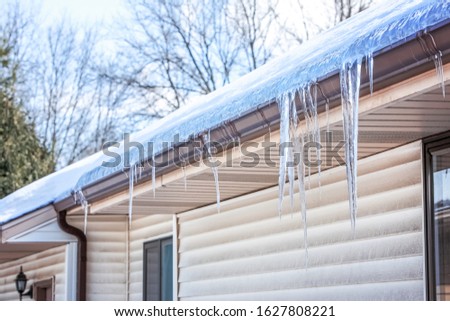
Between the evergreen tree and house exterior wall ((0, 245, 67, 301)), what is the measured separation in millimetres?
10621

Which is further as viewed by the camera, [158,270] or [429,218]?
[158,270]

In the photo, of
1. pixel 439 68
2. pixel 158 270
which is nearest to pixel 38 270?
pixel 158 270

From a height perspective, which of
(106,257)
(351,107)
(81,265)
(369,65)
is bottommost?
(81,265)

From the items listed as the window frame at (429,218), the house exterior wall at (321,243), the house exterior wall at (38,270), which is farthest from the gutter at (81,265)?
the window frame at (429,218)

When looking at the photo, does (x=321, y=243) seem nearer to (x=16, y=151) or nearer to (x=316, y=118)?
(x=316, y=118)

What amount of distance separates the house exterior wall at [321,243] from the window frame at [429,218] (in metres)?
0.10

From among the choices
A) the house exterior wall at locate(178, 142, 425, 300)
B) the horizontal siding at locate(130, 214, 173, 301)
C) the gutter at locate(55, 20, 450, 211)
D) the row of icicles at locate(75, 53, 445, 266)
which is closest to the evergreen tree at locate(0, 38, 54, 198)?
the horizontal siding at locate(130, 214, 173, 301)

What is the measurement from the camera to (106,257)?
440 inches

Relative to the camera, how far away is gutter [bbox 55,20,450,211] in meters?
4.13

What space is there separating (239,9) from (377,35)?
2624cm

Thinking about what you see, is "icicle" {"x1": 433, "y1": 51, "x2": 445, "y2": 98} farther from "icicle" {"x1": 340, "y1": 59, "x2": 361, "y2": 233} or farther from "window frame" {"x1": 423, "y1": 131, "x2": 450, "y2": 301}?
"window frame" {"x1": 423, "y1": 131, "x2": 450, "y2": 301}

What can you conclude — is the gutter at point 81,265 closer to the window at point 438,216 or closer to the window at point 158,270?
the window at point 158,270

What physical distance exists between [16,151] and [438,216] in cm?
2109

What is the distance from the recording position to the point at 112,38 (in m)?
33.0
